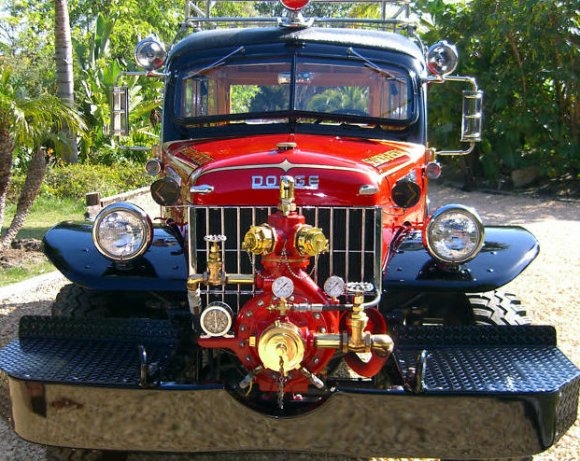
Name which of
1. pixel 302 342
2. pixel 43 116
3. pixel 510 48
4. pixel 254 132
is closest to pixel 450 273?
pixel 302 342

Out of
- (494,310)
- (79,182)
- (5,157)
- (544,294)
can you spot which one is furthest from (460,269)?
(79,182)

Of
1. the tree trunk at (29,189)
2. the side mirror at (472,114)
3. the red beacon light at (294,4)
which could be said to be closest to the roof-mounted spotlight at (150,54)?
the red beacon light at (294,4)

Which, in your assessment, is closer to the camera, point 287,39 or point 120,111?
point 287,39

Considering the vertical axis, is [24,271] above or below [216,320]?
below

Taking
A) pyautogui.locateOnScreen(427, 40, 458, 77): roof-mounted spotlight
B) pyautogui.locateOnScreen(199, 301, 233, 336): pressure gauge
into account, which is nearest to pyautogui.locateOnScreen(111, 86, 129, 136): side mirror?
pyautogui.locateOnScreen(427, 40, 458, 77): roof-mounted spotlight

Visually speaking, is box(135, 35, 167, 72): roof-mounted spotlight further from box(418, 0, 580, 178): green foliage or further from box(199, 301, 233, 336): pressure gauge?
box(418, 0, 580, 178): green foliage

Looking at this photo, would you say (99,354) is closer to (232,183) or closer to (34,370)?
(34,370)

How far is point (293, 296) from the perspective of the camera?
9.69ft

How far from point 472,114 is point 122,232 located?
96.3 inches

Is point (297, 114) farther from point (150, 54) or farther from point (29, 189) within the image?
point (29, 189)

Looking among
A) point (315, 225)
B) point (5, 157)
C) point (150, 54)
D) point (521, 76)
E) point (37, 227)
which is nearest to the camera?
point (315, 225)

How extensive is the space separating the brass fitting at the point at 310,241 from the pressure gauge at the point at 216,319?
0.39m

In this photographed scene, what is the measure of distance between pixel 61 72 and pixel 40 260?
5196mm

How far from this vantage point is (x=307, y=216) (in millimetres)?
3275
